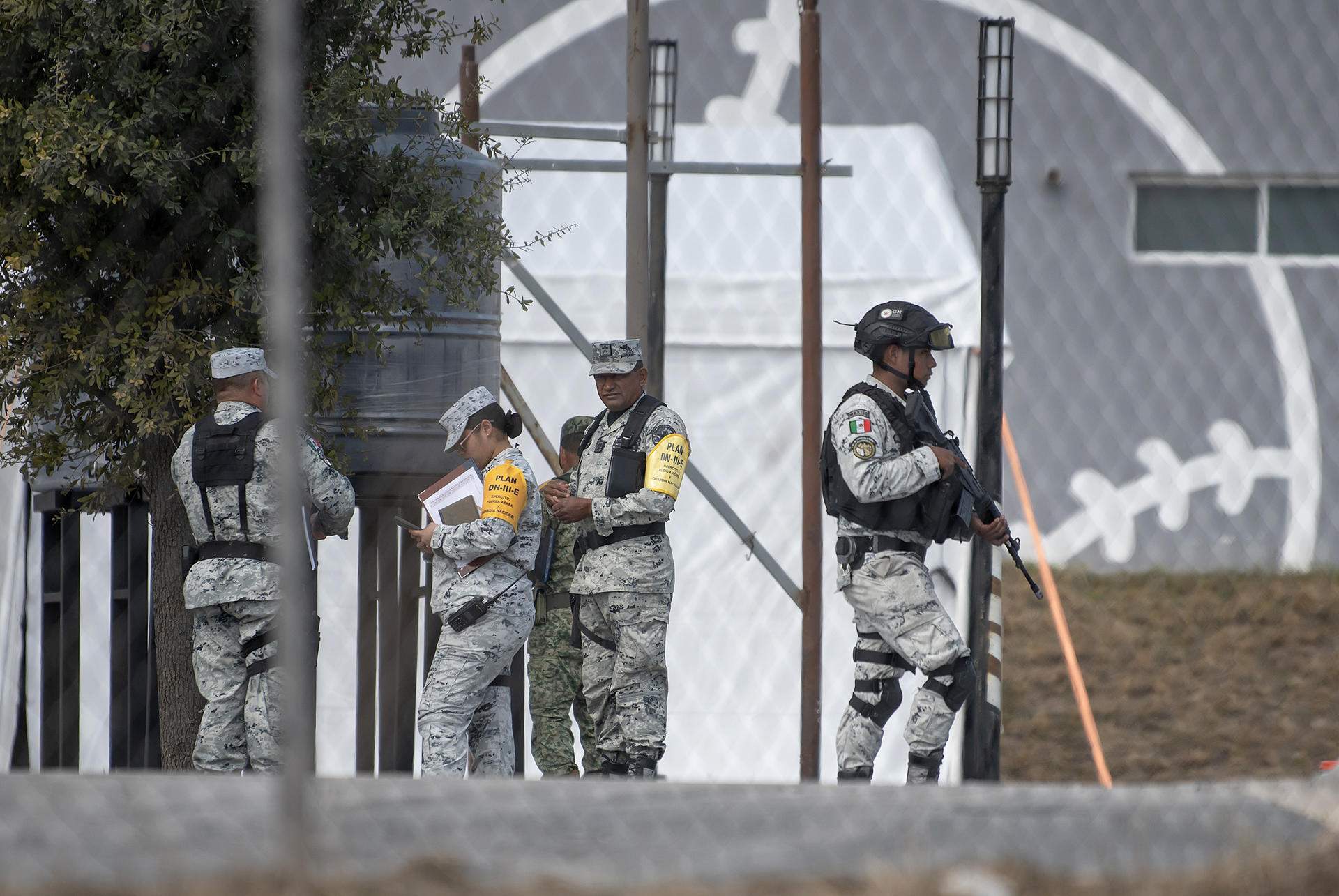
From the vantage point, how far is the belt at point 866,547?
4.08 meters

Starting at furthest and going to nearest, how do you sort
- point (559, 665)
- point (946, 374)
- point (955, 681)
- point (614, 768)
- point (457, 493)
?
point (946, 374) < point (559, 665) < point (614, 768) < point (457, 493) < point (955, 681)

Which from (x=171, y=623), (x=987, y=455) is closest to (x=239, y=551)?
(x=171, y=623)

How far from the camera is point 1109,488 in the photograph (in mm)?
8328

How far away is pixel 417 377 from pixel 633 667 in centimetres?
123

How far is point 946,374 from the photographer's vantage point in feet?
17.5

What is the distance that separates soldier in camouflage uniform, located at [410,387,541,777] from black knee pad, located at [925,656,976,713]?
1.24m

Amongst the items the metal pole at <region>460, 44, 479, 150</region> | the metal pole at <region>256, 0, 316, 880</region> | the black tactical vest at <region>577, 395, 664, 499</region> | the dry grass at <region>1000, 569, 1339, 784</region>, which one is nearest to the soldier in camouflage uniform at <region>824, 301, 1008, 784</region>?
the black tactical vest at <region>577, 395, 664, 499</region>

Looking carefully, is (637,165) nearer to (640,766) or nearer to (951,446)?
(951,446)

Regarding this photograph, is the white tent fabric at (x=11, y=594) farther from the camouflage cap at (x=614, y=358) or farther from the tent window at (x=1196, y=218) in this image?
the tent window at (x=1196, y=218)

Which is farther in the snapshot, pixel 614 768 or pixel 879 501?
pixel 614 768

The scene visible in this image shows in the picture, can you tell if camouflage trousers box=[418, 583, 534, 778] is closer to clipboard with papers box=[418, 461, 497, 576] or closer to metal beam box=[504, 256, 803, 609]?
clipboard with papers box=[418, 461, 497, 576]

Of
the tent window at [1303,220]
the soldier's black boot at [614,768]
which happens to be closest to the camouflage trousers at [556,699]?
the soldier's black boot at [614,768]

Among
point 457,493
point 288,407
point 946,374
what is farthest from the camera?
point 946,374

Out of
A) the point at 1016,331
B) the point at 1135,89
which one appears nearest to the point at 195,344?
the point at 1016,331
